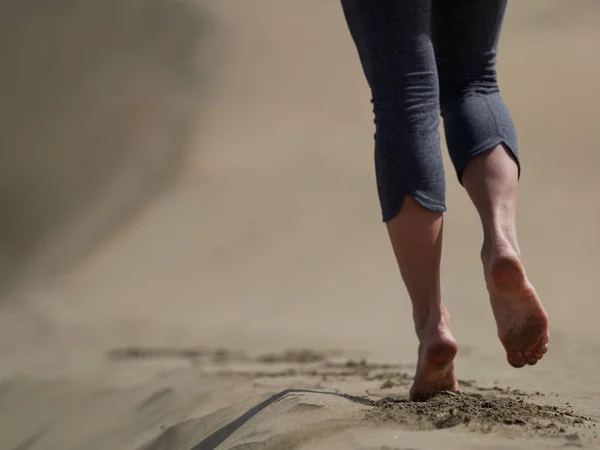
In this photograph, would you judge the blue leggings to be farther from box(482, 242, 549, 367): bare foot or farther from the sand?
the sand

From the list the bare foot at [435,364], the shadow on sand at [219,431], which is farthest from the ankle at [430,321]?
Answer: the shadow on sand at [219,431]

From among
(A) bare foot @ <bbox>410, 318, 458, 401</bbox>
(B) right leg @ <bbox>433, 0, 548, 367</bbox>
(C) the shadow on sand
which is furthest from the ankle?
(C) the shadow on sand

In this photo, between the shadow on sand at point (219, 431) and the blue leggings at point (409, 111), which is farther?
the shadow on sand at point (219, 431)

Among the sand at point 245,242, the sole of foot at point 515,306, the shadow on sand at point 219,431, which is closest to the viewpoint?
the sole of foot at point 515,306

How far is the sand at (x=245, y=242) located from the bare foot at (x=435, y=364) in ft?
0.22

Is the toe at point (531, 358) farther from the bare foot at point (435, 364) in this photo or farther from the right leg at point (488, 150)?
the bare foot at point (435, 364)

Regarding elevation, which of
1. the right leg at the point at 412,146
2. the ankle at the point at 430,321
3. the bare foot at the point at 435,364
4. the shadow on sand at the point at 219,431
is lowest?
the shadow on sand at the point at 219,431

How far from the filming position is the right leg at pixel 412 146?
160cm

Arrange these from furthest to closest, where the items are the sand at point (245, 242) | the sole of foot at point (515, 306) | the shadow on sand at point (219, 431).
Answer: the sand at point (245, 242)
the shadow on sand at point (219, 431)
the sole of foot at point (515, 306)

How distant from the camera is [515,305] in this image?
4.97 ft

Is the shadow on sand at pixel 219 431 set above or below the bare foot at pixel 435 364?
below

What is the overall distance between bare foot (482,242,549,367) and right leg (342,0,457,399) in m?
0.11

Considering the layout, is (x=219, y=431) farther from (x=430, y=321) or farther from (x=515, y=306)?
(x=515, y=306)

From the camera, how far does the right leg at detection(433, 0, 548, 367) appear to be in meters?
1.52
